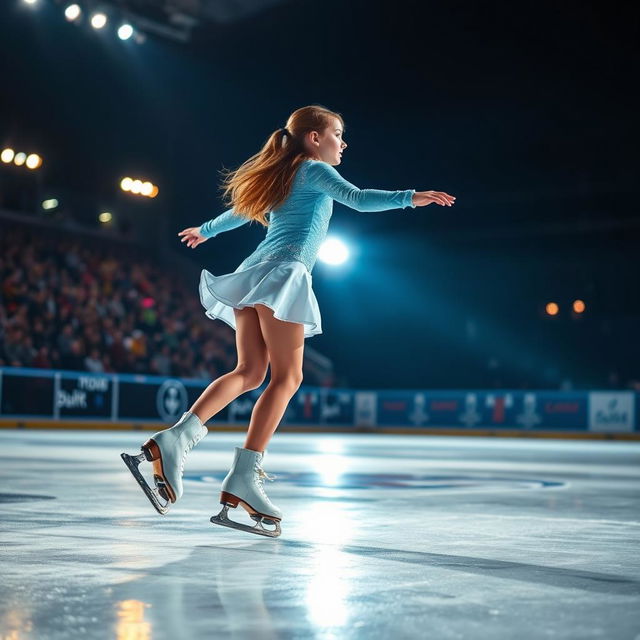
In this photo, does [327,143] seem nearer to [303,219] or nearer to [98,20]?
[303,219]

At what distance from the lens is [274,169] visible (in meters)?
3.95

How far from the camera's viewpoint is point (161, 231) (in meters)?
27.7

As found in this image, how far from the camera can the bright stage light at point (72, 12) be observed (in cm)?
1806

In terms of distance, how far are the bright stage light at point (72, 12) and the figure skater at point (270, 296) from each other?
1529 centimetres

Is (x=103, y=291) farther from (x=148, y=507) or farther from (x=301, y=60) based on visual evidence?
(x=148, y=507)

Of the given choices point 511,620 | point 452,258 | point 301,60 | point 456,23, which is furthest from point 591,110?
point 511,620

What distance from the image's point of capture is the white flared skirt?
145 inches

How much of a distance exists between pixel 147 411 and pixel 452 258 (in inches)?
340

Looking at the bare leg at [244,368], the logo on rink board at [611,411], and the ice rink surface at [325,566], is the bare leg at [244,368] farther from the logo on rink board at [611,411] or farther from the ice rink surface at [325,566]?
the logo on rink board at [611,411]

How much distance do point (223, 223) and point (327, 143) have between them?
1.84ft

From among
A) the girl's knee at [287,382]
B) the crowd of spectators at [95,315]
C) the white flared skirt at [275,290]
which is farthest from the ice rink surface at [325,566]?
the crowd of spectators at [95,315]

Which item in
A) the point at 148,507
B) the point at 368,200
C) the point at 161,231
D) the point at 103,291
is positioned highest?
the point at 161,231

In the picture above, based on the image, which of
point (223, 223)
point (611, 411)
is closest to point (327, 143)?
point (223, 223)

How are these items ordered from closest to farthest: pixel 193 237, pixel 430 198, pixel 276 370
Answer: pixel 430 198 → pixel 276 370 → pixel 193 237
